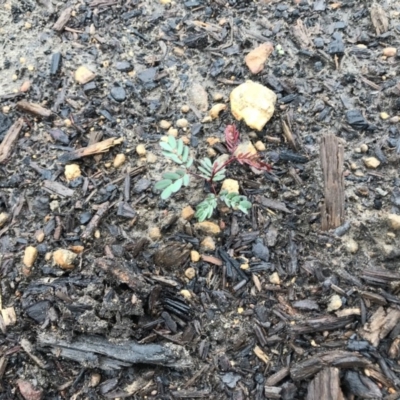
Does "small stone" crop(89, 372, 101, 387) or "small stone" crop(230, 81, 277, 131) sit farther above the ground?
"small stone" crop(230, 81, 277, 131)

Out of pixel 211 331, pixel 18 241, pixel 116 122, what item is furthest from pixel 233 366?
pixel 116 122

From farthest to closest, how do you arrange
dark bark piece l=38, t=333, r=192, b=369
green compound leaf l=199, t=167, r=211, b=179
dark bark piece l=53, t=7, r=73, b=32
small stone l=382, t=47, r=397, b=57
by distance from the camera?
dark bark piece l=53, t=7, r=73, b=32
small stone l=382, t=47, r=397, b=57
green compound leaf l=199, t=167, r=211, b=179
dark bark piece l=38, t=333, r=192, b=369

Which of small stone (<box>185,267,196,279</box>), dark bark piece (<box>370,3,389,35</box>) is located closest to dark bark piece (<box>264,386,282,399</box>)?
small stone (<box>185,267,196,279</box>)

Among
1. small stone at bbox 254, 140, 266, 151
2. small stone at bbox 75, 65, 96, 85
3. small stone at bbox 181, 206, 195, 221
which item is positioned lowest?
small stone at bbox 181, 206, 195, 221

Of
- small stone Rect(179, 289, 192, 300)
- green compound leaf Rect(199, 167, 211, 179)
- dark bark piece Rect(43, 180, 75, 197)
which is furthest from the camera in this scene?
dark bark piece Rect(43, 180, 75, 197)

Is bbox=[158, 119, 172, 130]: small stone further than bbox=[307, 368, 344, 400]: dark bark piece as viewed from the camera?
Yes

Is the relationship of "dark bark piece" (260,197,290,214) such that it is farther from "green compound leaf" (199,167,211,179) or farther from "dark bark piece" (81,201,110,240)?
"dark bark piece" (81,201,110,240)

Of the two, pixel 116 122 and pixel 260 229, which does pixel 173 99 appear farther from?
pixel 260 229
